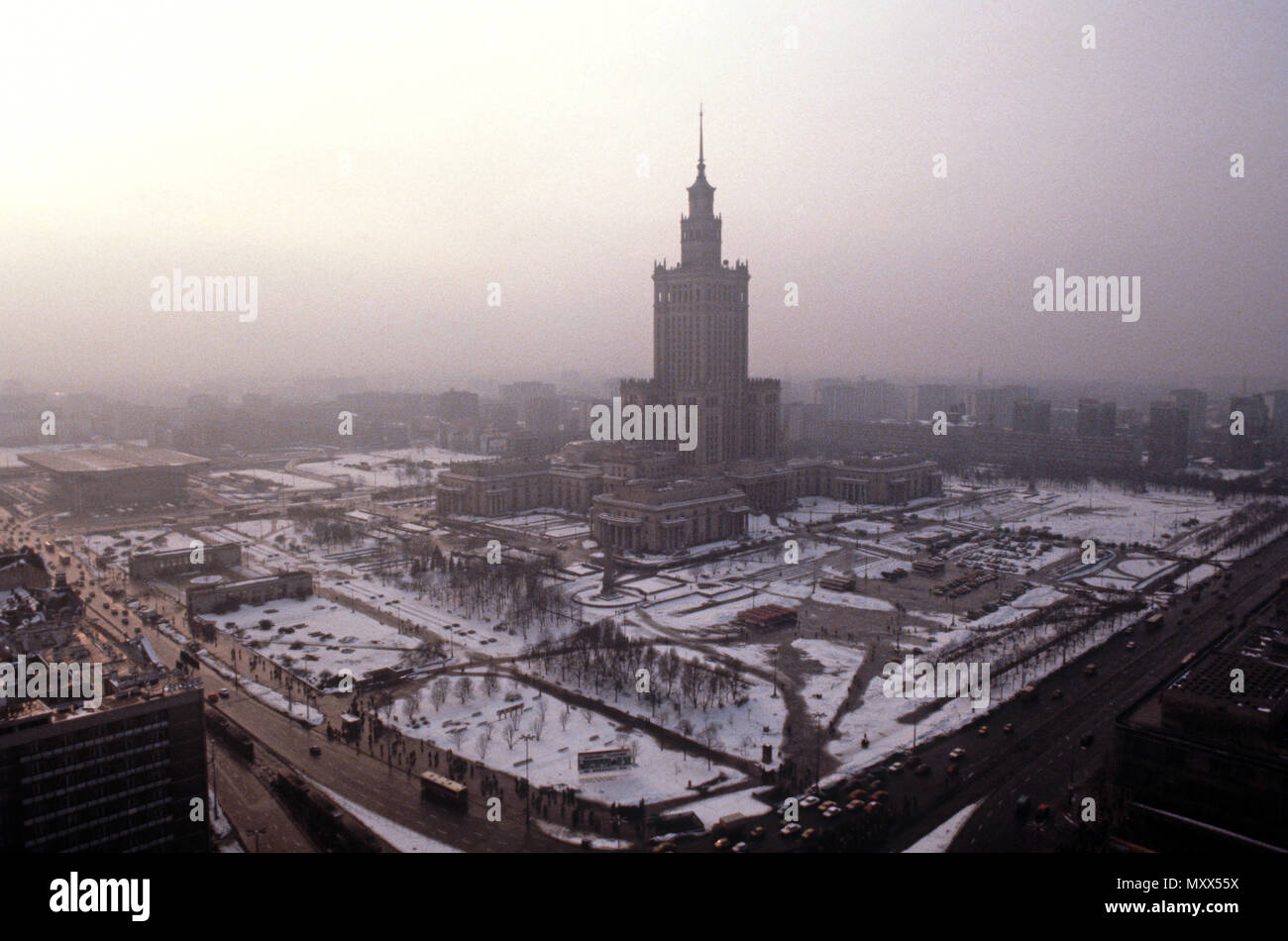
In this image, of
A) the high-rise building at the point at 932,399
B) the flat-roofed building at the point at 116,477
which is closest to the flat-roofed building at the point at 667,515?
the flat-roofed building at the point at 116,477

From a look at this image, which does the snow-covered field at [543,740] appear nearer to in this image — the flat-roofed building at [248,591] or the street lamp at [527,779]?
the street lamp at [527,779]

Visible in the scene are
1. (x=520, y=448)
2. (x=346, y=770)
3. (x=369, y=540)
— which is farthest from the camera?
(x=520, y=448)

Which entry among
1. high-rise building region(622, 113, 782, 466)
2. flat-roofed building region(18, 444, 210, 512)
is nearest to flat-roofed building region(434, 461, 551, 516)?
high-rise building region(622, 113, 782, 466)

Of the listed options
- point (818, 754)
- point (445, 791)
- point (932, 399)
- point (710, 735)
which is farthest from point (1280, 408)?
point (445, 791)

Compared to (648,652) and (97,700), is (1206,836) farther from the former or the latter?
(97,700)

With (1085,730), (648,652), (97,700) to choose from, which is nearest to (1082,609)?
(1085,730)
